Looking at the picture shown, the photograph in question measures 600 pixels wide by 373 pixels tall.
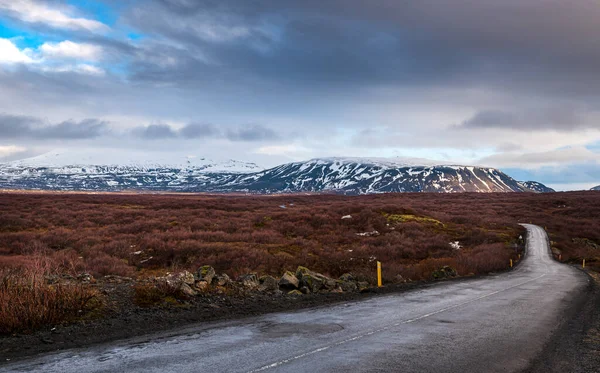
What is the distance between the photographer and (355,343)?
9695 mm

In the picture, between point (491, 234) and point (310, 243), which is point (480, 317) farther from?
point (491, 234)

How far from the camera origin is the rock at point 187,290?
1473cm

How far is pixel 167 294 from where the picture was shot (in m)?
14.5

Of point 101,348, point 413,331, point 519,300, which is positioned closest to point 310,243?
point 519,300

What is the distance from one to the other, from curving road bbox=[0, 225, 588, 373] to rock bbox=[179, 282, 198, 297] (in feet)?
10.9

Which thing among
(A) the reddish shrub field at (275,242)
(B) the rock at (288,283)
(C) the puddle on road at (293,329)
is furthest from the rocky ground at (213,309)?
(A) the reddish shrub field at (275,242)

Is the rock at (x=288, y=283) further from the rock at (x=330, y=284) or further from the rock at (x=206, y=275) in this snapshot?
the rock at (x=206, y=275)

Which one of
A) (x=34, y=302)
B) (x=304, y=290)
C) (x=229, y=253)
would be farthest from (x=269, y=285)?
(x=229, y=253)

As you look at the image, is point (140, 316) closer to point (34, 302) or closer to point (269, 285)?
point (34, 302)

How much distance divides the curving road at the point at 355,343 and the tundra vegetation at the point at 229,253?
3511mm

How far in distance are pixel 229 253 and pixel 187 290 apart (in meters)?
12.6

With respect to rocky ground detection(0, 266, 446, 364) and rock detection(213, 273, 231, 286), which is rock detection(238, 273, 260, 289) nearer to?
rocky ground detection(0, 266, 446, 364)

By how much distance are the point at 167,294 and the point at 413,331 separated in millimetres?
7944

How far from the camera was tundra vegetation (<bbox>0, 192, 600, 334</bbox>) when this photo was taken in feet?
41.6
